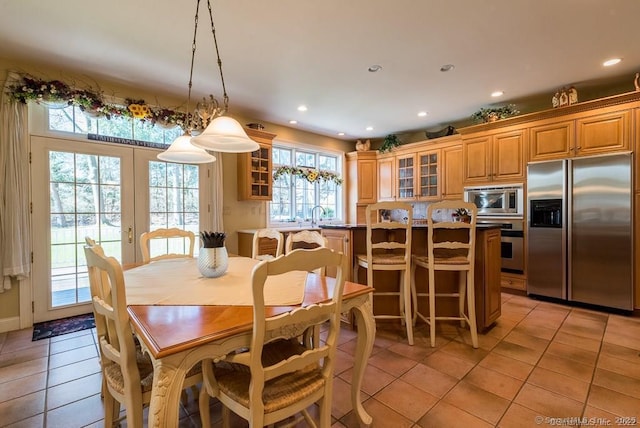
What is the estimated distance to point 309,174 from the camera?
547cm

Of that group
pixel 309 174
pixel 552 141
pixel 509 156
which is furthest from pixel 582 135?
pixel 309 174

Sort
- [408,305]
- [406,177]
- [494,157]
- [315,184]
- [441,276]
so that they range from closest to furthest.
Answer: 1. [408,305]
2. [441,276]
3. [494,157]
4. [406,177]
5. [315,184]

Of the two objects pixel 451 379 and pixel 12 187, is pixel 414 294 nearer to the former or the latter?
pixel 451 379

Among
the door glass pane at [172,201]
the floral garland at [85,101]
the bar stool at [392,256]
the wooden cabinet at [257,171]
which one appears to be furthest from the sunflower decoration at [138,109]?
the bar stool at [392,256]

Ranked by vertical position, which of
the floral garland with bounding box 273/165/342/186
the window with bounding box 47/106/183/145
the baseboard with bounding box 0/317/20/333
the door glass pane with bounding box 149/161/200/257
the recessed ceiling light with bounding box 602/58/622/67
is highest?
the recessed ceiling light with bounding box 602/58/622/67

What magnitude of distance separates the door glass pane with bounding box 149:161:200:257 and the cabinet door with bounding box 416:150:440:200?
148 inches

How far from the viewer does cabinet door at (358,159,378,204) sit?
238 inches

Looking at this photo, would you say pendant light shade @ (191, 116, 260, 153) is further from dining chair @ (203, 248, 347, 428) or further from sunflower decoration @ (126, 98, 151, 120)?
sunflower decoration @ (126, 98, 151, 120)

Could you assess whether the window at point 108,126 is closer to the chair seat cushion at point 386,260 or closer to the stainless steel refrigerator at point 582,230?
the chair seat cushion at point 386,260

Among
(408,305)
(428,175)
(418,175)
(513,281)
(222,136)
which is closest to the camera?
(222,136)

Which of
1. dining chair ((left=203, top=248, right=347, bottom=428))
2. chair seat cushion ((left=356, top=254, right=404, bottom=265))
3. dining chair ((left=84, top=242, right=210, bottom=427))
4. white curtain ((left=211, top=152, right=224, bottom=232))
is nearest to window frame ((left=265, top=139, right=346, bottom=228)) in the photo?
white curtain ((left=211, top=152, right=224, bottom=232))

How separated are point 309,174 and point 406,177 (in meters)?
1.84

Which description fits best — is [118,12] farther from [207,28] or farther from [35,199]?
[35,199]

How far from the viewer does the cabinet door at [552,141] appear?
3.60m
